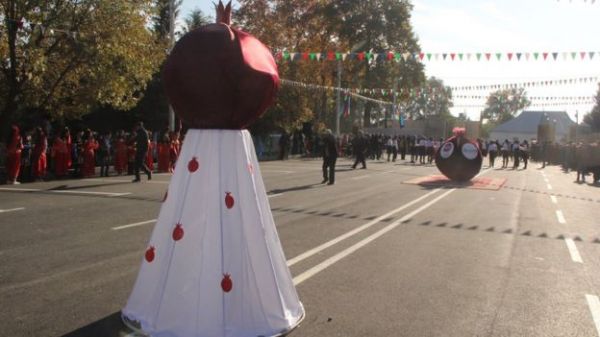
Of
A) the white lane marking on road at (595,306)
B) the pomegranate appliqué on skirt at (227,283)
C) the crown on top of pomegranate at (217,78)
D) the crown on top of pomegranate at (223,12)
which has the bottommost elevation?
the white lane marking on road at (595,306)

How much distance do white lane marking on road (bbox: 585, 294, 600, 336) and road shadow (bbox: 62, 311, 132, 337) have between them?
4116 mm

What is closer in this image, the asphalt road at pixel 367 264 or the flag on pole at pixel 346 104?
the asphalt road at pixel 367 264

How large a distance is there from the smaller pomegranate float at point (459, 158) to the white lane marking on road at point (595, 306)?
1444 cm

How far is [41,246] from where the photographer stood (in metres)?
7.68

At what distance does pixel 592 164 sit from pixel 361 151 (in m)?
10.3

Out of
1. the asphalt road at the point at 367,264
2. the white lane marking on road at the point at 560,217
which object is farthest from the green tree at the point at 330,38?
the asphalt road at the point at 367,264

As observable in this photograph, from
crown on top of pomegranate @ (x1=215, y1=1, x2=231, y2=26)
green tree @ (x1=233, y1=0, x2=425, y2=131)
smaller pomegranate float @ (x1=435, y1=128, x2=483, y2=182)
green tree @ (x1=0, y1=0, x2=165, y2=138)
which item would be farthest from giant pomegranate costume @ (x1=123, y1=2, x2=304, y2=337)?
green tree @ (x1=233, y1=0, x2=425, y2=131)

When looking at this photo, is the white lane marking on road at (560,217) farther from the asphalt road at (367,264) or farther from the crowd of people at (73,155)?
the crowd of people at (73,155)

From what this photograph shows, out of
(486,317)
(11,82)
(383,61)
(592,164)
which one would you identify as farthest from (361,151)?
(383,61)

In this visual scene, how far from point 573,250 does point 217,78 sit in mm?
6824

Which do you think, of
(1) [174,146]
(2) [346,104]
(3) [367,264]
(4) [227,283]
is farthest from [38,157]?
(2) [346,104]

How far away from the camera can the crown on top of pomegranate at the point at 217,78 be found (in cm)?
432

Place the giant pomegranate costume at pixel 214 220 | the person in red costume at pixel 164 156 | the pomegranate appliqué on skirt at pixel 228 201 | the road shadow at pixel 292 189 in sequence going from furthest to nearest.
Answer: the person in red costume at pixel 164 156, the road shadow at pixel 292 189, the pomegranate appliqué on skirt at pixel 228 201, the giant pomegranate costume at pixel 214 220

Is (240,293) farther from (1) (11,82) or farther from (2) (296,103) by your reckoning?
(2) (296,103)
